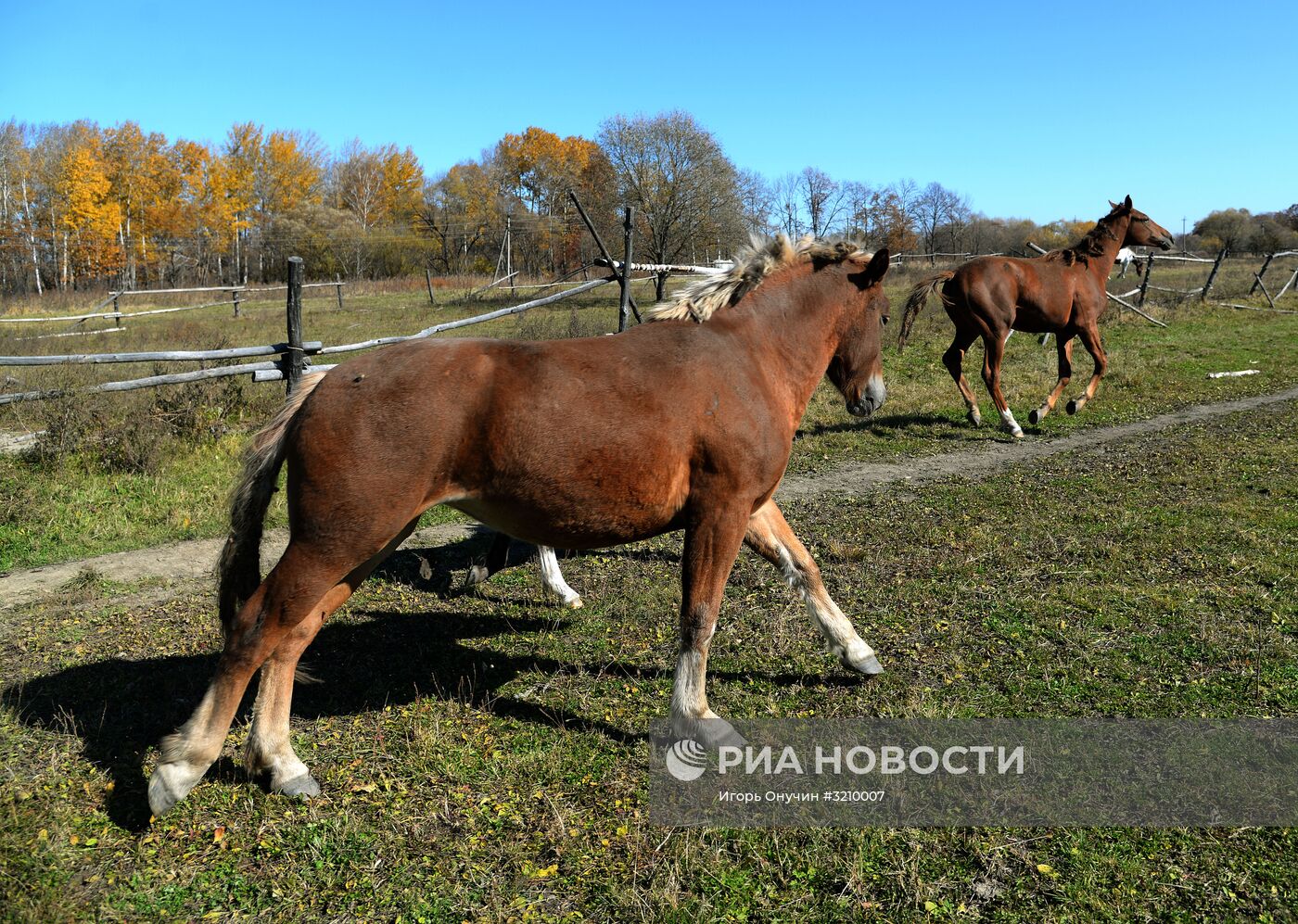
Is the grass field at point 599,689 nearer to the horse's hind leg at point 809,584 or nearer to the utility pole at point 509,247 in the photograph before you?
the horse's hind leg at point 809,584

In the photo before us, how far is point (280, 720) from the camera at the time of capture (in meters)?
3.47

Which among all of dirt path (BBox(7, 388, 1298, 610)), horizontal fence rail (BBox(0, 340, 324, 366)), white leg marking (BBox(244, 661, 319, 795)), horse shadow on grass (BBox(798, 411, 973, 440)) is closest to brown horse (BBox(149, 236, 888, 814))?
white leg marking (BBox(244, 661, 319, 795))

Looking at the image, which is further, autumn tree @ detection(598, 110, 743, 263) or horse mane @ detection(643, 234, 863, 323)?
autumn tree @ detection(598, 110, 743, 263)

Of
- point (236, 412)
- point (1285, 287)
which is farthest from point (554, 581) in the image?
point (1285, 287)

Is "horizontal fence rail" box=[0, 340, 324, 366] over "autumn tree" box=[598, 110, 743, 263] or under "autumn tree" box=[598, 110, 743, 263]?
under

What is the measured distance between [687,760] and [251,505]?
7.29 feet

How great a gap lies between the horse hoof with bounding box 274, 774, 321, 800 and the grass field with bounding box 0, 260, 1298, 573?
4.52m

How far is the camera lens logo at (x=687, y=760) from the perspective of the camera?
11.8ft

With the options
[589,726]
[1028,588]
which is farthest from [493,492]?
[1028,588]

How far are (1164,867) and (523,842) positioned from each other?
233 centimetres

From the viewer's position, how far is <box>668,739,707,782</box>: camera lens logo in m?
3.61

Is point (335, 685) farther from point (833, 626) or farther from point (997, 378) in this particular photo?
point (997, 378)

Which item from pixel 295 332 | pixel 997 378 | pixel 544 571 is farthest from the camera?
pixel 997 378

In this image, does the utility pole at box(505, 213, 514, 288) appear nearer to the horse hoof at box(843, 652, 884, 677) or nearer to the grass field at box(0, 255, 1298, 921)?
the grass field at box(0, 255, 1298, 921)
